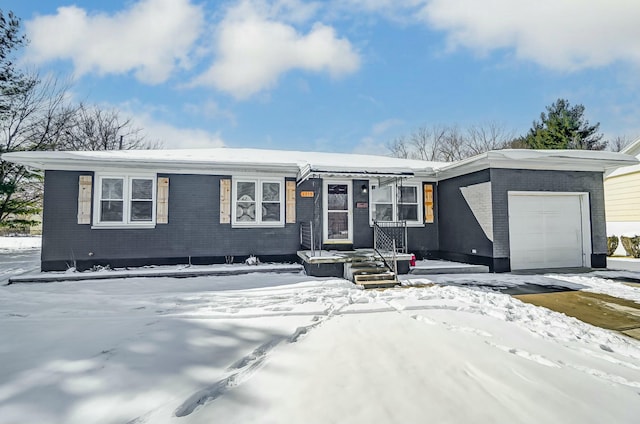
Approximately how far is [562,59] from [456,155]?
55.7 feet

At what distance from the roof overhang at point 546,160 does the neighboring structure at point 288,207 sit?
0.03 meters

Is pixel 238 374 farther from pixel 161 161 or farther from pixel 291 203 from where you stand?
pixel 161 161

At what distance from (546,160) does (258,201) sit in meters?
8.20

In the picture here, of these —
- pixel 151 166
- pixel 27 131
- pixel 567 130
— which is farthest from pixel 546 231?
pixel 27 131

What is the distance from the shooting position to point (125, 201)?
8.62 meters

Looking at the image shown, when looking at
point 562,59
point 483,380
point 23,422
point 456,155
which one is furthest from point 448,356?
point 456,155

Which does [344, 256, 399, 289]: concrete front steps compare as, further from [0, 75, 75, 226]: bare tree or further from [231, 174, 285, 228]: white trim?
[0, 75, 75, 226]: bare tree

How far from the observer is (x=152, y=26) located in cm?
962

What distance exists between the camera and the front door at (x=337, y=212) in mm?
9820

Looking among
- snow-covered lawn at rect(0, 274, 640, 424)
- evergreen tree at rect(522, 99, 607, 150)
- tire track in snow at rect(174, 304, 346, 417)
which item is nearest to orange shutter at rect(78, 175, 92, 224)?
snow-covered lawn at rect(0, 274, 640, 424)

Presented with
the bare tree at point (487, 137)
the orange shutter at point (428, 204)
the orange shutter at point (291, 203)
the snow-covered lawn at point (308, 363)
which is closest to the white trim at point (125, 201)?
the snow-covered lawn at point (308, 363)

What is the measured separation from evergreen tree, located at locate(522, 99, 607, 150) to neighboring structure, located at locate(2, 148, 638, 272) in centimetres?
1575

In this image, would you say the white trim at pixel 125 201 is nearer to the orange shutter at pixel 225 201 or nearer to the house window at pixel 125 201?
the house window at pixel 125 201

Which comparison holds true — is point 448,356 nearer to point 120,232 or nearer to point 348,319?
point 348,319
